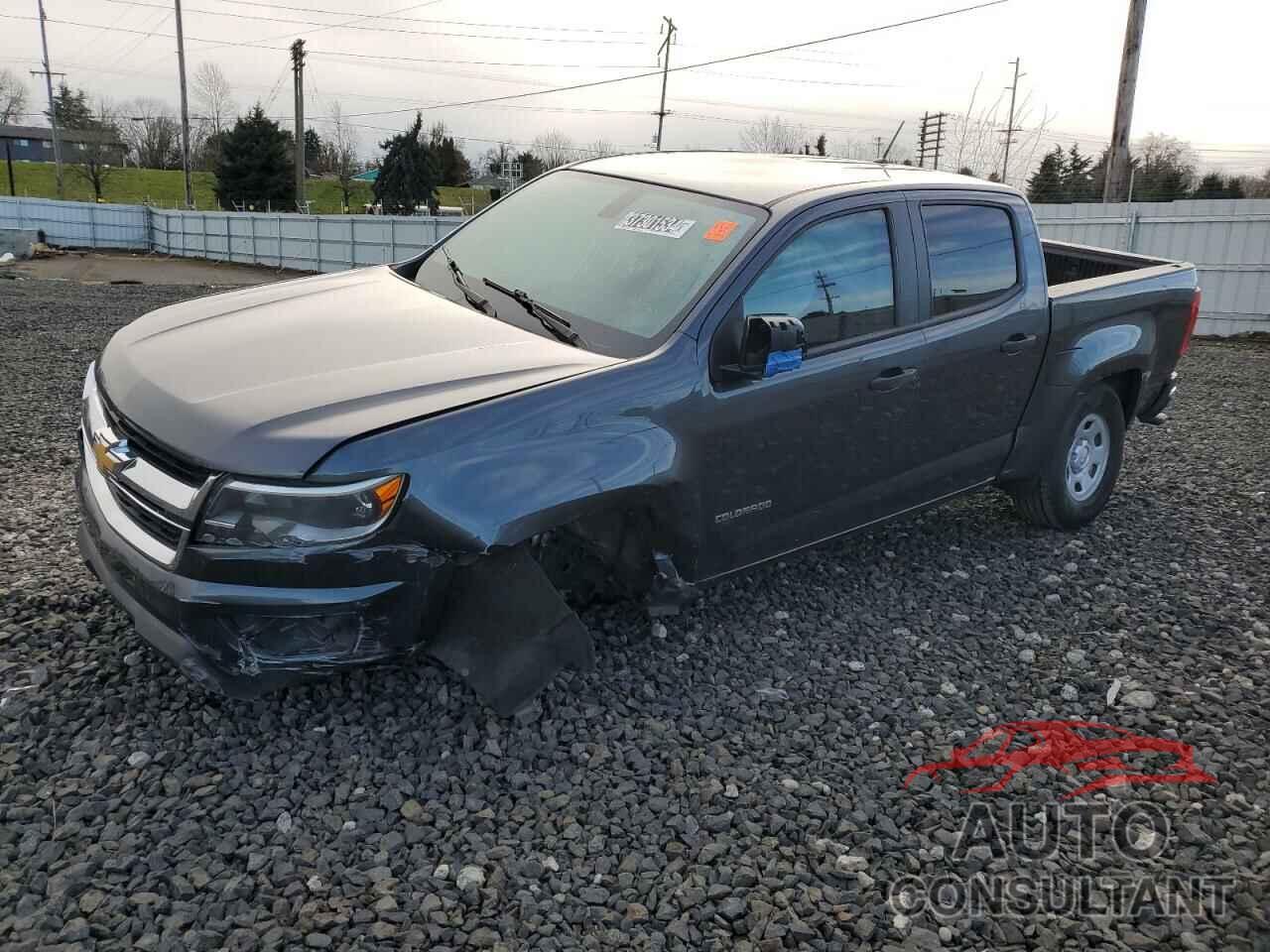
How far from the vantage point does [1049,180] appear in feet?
190

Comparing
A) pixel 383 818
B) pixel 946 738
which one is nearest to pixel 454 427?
pixel 383 818

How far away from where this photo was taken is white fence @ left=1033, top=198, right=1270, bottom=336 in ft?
54.3

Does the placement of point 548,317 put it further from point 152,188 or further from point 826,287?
point 152,188

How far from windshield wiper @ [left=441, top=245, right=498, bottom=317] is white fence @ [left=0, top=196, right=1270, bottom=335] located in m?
12.8

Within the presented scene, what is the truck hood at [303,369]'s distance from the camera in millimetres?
2781

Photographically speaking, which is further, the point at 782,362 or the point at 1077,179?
the point at 1077,179

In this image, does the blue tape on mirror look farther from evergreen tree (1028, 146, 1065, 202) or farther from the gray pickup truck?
evergreen tree (1028, 146, 1065, 202)

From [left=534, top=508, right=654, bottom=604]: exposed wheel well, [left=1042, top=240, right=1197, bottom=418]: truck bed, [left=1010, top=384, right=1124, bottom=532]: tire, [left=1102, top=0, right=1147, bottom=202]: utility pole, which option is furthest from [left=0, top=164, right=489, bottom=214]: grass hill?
[left=534, top=508, right=654, bottom=604]: exposed wheel well

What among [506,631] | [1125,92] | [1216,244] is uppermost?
[1125,92]

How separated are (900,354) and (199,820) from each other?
305 cm

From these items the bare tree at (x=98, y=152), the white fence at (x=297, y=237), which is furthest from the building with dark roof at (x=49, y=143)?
the white fence at (x=297, y=237)

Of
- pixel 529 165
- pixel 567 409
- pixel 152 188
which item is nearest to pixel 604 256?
pixel 567 409

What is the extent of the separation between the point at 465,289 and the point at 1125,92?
17.5m

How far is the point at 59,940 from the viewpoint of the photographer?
233 cm
